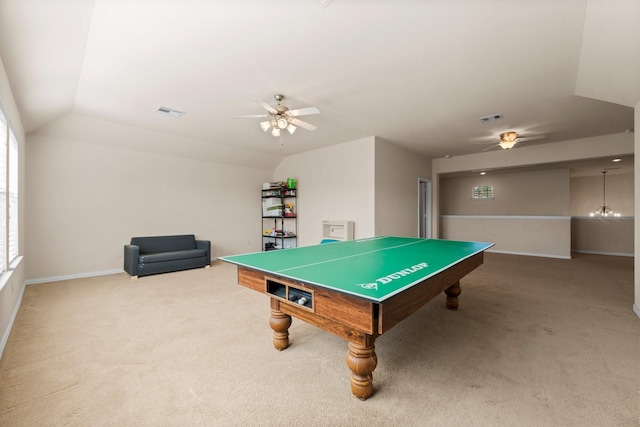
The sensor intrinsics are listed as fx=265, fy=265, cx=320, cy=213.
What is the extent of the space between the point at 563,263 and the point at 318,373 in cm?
671

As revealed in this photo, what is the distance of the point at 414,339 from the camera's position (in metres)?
2.37

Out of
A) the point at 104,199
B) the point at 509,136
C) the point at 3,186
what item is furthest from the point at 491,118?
the point at 104,199

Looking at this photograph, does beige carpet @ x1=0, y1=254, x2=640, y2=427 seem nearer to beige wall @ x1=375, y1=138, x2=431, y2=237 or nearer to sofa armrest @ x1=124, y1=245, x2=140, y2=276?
sofa armrest @ x1=124, y1=245, x2=140, y2=276

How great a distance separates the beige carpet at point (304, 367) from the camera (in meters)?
1.50

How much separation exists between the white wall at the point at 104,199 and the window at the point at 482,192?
7463 millimetres

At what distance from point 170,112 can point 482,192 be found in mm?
8475

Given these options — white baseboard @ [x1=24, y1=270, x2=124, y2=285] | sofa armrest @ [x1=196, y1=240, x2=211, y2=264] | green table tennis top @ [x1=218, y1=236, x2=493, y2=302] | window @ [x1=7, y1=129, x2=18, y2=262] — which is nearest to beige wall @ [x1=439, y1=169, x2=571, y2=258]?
green table tennis top @ [x1=218, y1=236, x2=493, y2=302]

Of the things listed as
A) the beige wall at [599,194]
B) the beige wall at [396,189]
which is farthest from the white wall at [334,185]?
the beige wall at [599,194]

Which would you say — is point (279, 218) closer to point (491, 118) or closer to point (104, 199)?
point (104, 199)

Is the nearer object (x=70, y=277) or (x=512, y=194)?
(x=70, y=277)

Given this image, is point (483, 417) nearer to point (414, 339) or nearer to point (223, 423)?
point (414, 339)

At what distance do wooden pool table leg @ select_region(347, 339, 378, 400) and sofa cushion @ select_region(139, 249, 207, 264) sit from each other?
4.30 metres

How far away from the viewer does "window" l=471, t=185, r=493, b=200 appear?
8.06 metres

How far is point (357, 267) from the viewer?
1.95 metres
